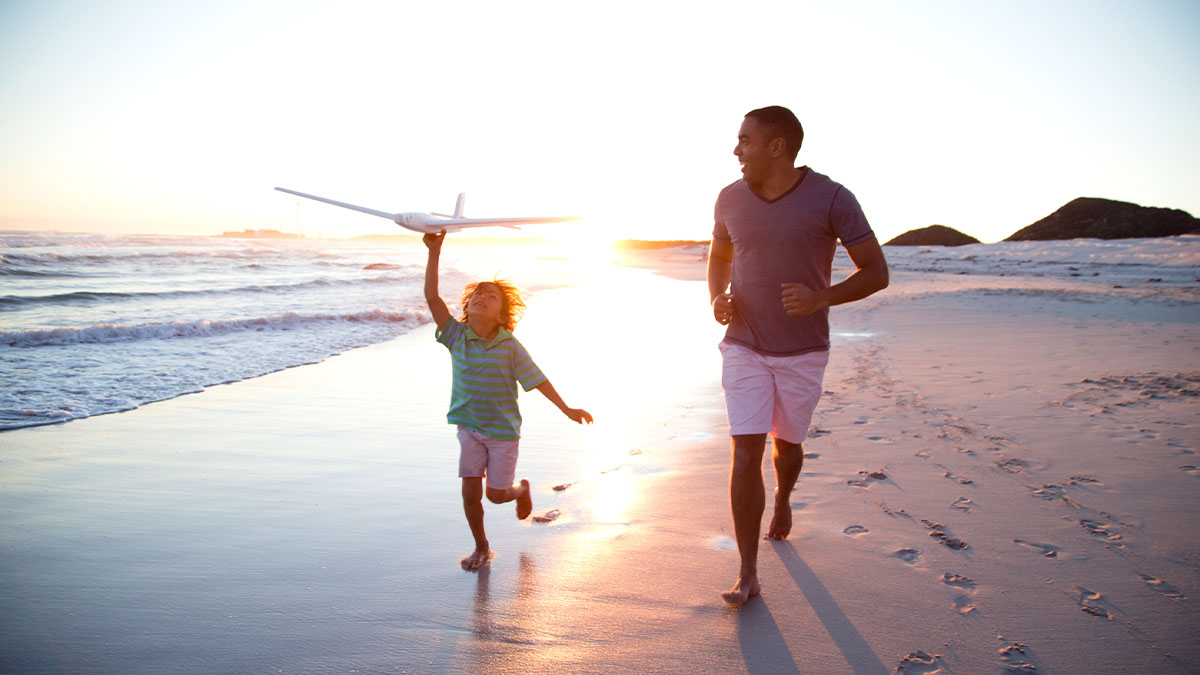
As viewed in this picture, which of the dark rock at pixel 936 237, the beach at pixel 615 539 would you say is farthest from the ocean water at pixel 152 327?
the dark rock at pixel 936 237

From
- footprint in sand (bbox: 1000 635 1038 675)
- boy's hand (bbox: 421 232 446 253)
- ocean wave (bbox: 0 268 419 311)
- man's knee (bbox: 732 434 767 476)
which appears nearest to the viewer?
footprint in sand (bbox: 1000 635 1038 675)

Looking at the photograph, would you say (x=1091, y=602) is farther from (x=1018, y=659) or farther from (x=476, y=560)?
(x=476, y=560)

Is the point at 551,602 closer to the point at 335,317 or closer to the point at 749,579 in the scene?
the point at 749,579

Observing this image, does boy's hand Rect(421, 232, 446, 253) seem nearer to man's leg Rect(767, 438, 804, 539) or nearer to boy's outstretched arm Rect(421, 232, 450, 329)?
boy's outstretched arm Rect(421, 232, 450, 329)

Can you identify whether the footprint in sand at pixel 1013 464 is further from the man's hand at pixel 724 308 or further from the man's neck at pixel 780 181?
the man's neck at pixel 780 181

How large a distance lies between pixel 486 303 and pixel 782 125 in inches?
64.6

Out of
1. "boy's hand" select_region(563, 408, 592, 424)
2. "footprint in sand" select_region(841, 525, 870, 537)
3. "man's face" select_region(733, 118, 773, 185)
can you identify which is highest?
"man's face" select_region(733, 118, 773, 185)

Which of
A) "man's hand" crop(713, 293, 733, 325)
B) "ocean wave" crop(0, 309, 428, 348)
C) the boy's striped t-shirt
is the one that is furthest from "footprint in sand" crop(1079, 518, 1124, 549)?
"ocean wave" crop(0, 309, 428, 348)

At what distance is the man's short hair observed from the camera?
306 cm

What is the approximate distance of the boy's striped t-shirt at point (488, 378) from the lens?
3.41 m

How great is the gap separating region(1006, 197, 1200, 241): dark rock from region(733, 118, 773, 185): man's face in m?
45.1

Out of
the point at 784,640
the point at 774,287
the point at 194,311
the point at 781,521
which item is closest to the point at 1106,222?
the point at 194,311

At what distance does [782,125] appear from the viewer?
3064mm

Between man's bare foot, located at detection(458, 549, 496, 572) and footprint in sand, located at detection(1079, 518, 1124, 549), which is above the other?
footprint in sand, located at detection(1079, 518, 1124, 549)
